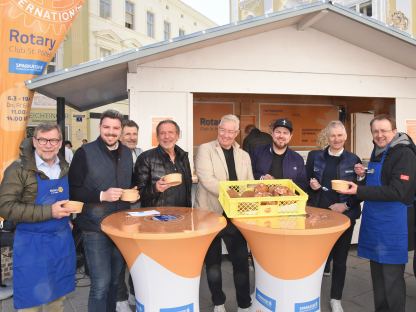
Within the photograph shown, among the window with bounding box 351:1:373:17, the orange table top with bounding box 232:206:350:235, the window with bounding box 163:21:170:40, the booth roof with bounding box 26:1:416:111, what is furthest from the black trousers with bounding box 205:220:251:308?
the window with bounding box 163:21:170:40

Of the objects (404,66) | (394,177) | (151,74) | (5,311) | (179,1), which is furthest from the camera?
(179,1)

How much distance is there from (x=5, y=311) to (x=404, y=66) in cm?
625

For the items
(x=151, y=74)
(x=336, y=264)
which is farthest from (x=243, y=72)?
(x=336, y=264)

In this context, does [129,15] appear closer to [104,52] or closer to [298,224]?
[104,52]

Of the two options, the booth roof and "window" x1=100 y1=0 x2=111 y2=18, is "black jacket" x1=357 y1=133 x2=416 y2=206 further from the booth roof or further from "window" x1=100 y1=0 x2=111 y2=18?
"window" x1=100 y1=0 x2=111 y2=18

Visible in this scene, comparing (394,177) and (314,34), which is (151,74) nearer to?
(314,34)

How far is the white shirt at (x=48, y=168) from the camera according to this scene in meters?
2.50

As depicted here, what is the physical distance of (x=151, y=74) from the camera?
4883 millimetres

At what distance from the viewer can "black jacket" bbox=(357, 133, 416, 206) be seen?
2760mm

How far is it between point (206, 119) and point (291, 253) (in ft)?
16.5

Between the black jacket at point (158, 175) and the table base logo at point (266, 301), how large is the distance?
96 centimetres

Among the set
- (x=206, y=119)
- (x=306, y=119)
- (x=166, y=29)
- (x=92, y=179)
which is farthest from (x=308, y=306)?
(x=166, y=29)

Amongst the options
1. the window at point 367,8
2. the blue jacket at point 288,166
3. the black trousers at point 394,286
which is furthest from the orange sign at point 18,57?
the window at point 367,8

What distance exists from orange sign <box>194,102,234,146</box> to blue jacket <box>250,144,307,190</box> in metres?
3.78
